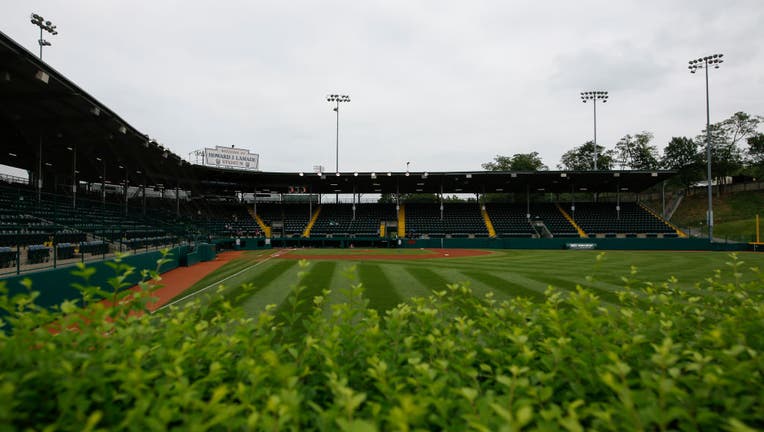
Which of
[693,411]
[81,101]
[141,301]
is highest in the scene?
[81,101]

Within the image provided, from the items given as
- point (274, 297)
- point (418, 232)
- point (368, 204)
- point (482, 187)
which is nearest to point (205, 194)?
point (368, 204)

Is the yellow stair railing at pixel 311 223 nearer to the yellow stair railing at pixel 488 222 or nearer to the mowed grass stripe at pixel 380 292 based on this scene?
the yellow stair railing at pixel 488 222

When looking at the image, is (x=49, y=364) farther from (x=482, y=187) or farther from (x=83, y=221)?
(x=482, y=187)

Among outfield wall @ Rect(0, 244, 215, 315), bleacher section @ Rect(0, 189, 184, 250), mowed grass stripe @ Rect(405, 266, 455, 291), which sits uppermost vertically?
bleacher section @ Rect(0, 189, 184, 250)

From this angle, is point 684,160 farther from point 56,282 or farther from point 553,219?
point 56,282

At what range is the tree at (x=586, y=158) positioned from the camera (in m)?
82.2

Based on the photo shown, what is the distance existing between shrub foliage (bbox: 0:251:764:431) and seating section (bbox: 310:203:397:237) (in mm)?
42255

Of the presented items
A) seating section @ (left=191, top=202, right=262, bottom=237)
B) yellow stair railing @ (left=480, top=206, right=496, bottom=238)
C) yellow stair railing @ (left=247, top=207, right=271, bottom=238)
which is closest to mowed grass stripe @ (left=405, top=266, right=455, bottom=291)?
seating section @ (left=191, top=202, right=262, bottom=237)

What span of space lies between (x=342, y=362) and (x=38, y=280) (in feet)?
37.9

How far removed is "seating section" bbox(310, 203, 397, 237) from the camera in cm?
4619

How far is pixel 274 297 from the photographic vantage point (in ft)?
36.0

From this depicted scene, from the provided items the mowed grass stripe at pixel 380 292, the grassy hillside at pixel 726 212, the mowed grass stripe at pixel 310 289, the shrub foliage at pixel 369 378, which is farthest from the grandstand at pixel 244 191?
the shrub foliage at pixel 369 378

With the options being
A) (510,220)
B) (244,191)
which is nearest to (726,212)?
(510,220)

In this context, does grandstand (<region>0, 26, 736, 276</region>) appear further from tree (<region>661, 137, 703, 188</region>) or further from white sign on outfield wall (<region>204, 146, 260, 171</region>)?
tree (<region>661, 137, 703, 188</region>)
